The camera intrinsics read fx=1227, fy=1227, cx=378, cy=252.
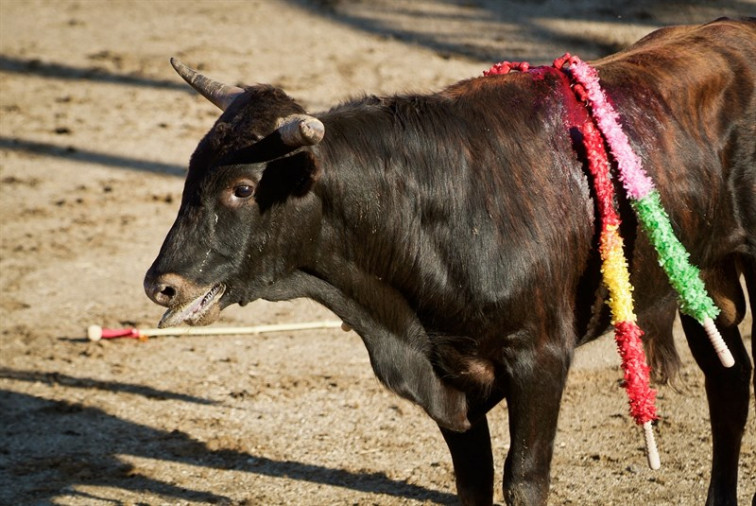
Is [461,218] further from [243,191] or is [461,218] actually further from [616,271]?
[243,191]

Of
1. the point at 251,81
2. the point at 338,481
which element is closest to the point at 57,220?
the point at 251,81

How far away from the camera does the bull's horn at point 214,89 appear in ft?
13.7

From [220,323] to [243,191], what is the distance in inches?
124

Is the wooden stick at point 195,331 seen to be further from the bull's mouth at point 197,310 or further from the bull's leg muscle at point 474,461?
the bull's mouth at point 197,310

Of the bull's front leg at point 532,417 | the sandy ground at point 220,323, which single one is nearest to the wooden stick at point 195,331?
the sandy ground at point 220,323

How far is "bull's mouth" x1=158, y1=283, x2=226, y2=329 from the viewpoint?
3.88 meters

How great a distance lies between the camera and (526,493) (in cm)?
408

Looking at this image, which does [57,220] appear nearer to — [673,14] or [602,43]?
[602,43]

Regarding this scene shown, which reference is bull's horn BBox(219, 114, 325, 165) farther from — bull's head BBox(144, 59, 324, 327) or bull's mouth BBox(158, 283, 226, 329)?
bull's mouth BBox(158, 283, 226, 329)

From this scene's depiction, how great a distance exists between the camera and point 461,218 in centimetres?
398

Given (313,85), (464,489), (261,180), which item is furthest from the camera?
(313,85)

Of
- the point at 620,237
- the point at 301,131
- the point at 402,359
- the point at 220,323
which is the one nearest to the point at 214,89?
the point at 301,131

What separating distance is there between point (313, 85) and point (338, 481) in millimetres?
5291

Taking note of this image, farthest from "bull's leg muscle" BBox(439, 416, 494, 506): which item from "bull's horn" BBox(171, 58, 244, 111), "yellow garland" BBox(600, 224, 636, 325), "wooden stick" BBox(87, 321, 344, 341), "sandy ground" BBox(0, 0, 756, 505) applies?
"wooden stick" BBox(87, 321, 344, 341)
